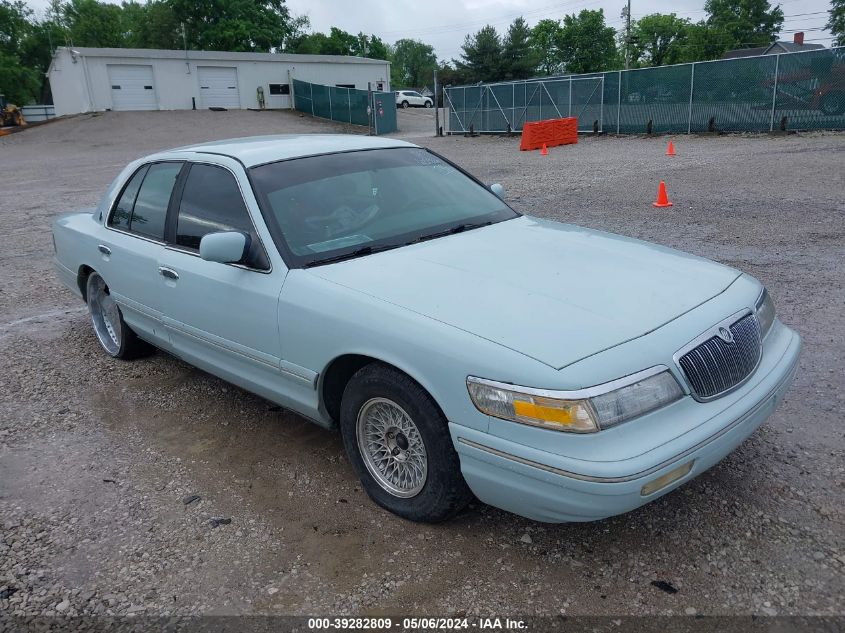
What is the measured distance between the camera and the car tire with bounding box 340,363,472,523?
2779 mm

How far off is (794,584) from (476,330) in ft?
5.02

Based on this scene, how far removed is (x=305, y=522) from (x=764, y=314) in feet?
7.83

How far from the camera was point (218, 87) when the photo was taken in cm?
4322

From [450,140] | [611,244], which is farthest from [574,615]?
[450,140]

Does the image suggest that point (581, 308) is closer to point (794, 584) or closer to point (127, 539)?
point (794, 584)

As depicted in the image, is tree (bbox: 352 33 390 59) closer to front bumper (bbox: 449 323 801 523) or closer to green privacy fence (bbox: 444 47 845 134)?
green privacy fence (bbox: 444 47 845 134)

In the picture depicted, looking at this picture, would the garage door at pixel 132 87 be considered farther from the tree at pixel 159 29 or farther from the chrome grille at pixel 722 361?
the chrome grille at pixel 722 361

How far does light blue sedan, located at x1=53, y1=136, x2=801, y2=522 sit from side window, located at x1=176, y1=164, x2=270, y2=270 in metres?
0.01

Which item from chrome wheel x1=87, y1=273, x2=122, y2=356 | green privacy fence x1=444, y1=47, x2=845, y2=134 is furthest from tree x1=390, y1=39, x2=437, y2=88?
chrome wheel x1=87, y1=273, x2=122, y2=356

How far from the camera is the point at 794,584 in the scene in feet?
8.43

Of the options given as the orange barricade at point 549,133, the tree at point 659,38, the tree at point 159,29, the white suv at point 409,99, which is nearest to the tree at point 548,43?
the tree at point 659,38

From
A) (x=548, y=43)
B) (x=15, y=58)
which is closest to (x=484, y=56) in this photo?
(x=548, y=43)

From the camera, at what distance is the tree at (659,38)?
8744 cm

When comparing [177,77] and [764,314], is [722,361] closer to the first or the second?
[764,314]
